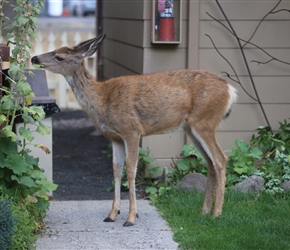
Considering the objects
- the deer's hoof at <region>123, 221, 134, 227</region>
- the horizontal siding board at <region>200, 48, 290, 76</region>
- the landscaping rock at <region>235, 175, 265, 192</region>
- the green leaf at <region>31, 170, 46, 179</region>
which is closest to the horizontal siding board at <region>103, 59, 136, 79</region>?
the horizontal siding board at <region>200, 48, 290, 76</region>

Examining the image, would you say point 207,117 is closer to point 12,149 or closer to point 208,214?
point 208,214

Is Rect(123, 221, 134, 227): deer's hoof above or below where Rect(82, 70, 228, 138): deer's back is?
below

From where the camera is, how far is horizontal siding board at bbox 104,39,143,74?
9.95 m

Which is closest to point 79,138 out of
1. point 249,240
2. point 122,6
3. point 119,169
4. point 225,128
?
point 122,6

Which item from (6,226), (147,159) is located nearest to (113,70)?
(147,159)

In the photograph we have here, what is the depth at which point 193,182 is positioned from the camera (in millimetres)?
8938

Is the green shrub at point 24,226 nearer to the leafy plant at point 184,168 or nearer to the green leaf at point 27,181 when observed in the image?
the green leaf at point 27,181

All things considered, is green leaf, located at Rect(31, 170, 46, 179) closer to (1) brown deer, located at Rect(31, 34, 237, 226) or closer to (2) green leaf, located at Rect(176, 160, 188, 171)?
(1) brown deer, located at Rect(31, 34, 237, 226)

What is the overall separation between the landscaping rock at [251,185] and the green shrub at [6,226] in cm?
315

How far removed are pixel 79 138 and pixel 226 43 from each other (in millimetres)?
4591

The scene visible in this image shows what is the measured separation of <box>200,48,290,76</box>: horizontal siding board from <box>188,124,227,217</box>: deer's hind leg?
1814mm

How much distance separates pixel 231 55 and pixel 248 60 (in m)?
0.20

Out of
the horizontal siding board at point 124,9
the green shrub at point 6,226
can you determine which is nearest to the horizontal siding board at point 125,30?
the horizontal siding board at point 124,9

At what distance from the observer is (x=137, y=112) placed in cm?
788
